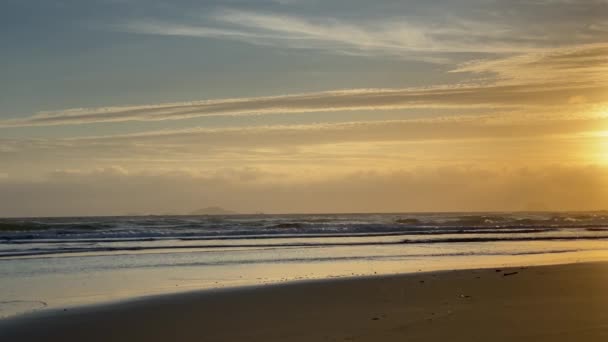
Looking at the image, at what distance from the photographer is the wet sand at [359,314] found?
8828mm

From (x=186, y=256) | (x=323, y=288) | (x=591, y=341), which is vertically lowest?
(x=591, y=341)

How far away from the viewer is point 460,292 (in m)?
12.6

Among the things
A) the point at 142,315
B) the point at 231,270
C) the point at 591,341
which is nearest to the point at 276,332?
the point at 142,315

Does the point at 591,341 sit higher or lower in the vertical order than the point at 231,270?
lower

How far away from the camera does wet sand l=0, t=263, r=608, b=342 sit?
348 inches

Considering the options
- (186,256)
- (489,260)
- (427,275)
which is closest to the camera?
(427,275)

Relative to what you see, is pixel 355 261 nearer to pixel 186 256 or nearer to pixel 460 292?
pixel 186 256

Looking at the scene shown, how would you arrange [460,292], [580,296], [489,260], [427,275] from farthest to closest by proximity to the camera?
[489,260], [427,275], [460,292], [580,296]

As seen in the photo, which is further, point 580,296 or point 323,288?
point 323,288

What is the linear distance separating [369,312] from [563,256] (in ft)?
45.4

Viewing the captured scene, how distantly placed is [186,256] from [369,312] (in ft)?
46.8

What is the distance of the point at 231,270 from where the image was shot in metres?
18.6

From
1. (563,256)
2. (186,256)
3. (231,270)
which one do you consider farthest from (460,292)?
(186,256)

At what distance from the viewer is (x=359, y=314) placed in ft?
34.9
